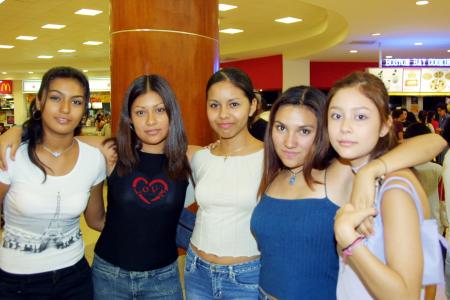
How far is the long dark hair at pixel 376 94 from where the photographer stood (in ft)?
4.85

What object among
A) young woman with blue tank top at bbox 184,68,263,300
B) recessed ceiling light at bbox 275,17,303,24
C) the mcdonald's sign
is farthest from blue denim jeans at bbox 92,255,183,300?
the mcdonald's sign

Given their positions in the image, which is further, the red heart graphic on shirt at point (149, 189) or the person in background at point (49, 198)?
the red heart graphic on shirt at point (149, 189)

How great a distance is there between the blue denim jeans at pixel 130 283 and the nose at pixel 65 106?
724mm

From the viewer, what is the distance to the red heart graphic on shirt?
2.14 metres

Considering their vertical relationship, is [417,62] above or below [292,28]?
below

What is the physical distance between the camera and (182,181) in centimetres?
226

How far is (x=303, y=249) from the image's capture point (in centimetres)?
172

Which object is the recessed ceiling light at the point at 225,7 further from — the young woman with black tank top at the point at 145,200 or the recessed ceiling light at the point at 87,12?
the young woman with black tank top at the point at 145,200

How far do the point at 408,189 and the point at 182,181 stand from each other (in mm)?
1193

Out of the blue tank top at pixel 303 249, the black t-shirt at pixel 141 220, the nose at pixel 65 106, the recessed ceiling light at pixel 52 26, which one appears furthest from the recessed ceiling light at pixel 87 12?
the blue tank top at pixel 303 249

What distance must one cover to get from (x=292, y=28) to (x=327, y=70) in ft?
12.0

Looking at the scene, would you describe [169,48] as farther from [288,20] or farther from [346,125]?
[288,20]

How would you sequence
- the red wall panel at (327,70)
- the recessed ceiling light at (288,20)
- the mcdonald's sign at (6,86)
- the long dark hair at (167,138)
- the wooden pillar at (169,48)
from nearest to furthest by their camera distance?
the long dark hair at (167,138) → the wooden pillar at (169,48) → the recessed ceiling light at (288,20) → the red wall panel at (327,70) → the mcdonald's sign at (6,86)

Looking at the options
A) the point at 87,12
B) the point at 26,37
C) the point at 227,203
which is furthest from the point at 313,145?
the point at 26,37
